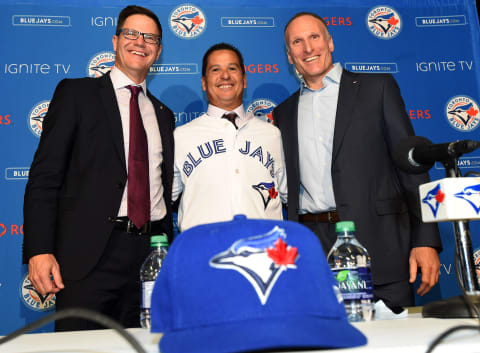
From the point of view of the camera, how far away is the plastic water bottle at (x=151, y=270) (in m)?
1.24

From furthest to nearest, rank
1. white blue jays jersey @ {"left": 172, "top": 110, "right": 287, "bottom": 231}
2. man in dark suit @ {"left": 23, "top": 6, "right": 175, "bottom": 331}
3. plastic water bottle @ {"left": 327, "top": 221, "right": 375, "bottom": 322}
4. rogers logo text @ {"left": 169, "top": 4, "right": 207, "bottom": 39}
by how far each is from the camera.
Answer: rogers logo text @ {"left": 169, "top": 4, "right": 207, "bottom": 39}
white blue jays jersey @ {"left": 172, "top": 110, "right": 287, "bottom": 231}
man in dark suit @ {"left": 23, "top": 6, "right": 175, "bottom": 331}
plastic water bottle @ {"left": 327, "top": 221, "right": 375, "bottom": 322}

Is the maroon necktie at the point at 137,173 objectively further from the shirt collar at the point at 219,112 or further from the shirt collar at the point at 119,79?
the shirt collar at the point at 219,112

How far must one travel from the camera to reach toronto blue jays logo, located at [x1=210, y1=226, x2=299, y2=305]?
26.2 inches

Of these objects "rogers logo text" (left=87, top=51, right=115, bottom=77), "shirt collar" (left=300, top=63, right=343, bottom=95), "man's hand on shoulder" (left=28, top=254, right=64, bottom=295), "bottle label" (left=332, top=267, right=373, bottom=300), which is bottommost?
"bottle label" (left=332, top=267, right=373, bottom=300)

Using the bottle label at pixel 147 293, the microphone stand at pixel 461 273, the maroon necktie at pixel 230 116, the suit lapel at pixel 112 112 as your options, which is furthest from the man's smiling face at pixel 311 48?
the bottle label at pixel 147 293

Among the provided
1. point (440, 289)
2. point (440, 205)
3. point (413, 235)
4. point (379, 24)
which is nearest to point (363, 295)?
point (440, 205)

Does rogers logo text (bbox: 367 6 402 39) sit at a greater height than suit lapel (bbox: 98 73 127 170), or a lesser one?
greater

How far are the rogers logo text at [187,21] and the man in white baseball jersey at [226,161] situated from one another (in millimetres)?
619

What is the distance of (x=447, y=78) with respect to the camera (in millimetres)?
3008

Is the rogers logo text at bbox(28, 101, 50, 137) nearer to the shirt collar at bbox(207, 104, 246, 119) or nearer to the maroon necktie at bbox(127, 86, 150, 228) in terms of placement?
the maroon necktie at bbox(127, 86, 150, 228)

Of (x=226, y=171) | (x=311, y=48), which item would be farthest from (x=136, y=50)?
(x=311, y=48)

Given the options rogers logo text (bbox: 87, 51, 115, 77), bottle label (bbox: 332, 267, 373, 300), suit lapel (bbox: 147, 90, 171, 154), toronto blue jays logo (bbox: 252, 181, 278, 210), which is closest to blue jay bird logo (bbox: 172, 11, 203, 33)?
rogers logo text (bbox: 87, 51, 115, 77)

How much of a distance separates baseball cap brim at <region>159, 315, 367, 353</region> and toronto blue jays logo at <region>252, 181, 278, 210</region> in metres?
1.47

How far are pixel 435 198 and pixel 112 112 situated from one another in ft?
4.95
